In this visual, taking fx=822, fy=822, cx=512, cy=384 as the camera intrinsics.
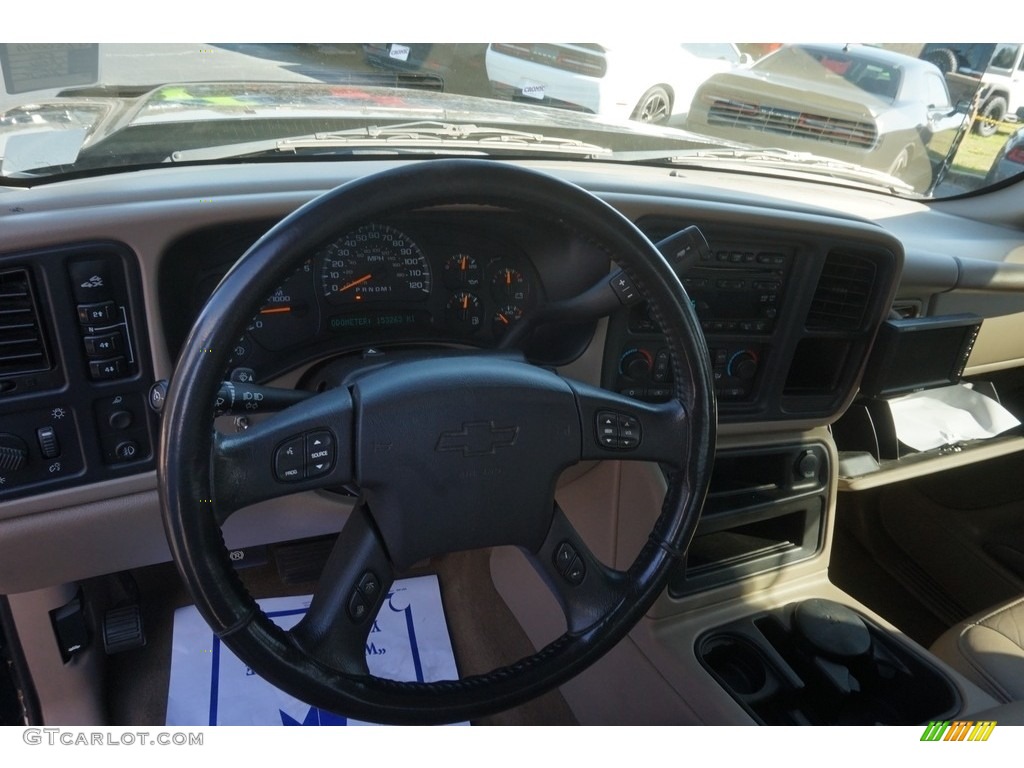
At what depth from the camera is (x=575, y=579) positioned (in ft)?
4.17

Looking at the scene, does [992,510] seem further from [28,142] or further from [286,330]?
[28,142]

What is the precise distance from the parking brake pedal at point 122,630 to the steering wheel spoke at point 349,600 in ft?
3.12

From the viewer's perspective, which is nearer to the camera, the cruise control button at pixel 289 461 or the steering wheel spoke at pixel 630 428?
the cruise control button at pixel 289 461

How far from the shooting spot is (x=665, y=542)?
126cm

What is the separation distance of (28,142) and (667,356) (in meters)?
1.29

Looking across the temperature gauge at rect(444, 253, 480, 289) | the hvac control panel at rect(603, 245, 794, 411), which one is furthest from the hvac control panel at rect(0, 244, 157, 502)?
the hvac control panel at rect(603, 245, 794, 411)

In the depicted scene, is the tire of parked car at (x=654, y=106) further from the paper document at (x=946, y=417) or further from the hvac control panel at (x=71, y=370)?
the hvac control panel at (x=71, y=370)

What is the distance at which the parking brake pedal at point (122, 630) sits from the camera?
1.87 metres

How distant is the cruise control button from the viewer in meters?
1.06

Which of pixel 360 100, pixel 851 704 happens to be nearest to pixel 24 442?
pixel 360 100

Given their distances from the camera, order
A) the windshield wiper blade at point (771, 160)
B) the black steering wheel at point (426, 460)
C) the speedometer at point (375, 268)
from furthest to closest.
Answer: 1. the windshield wiper blade at point (771, 160)
2. the speedometer at point (375, 268)
3. the black steering wheel at point (426, 460)

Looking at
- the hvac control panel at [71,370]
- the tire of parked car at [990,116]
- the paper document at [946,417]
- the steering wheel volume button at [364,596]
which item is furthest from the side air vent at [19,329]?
the tire of parked car at [990,116]

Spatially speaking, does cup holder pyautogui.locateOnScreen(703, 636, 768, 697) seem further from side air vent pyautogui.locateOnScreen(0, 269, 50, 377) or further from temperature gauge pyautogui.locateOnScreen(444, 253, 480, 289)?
side air vent pyautogui.locateOnScreen(0, 269, 50, 377)

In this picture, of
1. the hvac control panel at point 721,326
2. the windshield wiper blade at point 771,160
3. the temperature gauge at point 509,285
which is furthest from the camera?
the windshield wiper blade at point 771,160
